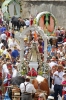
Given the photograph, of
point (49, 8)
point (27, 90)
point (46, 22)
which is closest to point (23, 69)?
point (27, 90)

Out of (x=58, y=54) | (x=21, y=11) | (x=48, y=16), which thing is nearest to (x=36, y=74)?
(x=58, y=54)

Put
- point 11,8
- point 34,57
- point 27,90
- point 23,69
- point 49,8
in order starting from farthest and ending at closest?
point 11,8, point 49,8, point 34,57, point 23,69, point 27,90

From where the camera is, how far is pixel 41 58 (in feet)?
80.8

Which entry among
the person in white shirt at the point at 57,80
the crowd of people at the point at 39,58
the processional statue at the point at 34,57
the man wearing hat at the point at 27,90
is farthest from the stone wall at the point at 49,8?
the man wearing hat at the point at 27,90

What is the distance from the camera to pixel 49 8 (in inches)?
1758

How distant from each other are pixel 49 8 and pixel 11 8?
3.51 meters

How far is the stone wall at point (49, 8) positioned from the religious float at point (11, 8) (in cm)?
66

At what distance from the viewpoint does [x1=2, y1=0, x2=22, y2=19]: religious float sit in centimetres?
4581

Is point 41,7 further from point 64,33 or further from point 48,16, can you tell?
point 64,33

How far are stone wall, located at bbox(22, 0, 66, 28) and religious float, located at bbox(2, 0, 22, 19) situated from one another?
662 mm

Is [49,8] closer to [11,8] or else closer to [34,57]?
[11,8]

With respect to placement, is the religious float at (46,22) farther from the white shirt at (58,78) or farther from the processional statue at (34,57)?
the white shirt at (58,78)

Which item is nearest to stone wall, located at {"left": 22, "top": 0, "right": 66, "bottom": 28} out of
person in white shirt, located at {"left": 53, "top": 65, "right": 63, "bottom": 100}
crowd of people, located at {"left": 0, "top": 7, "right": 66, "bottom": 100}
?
crowd of people, located at {"left": 0, "top": 7, "right": 66, "bottom": 100}

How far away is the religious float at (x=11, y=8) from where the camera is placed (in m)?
45.8
